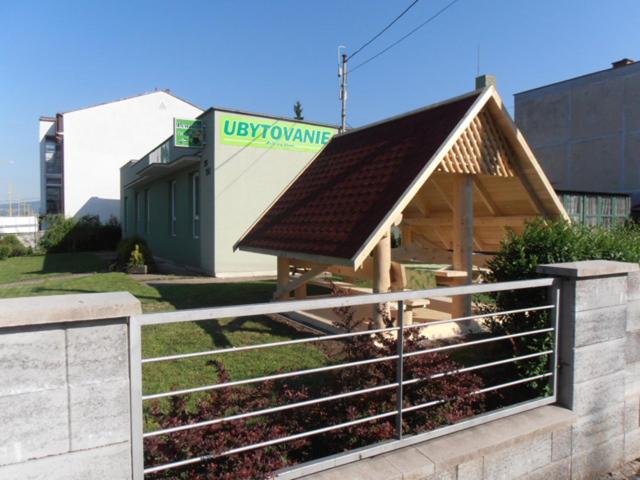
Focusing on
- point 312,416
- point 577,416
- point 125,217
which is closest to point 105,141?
point 125,217

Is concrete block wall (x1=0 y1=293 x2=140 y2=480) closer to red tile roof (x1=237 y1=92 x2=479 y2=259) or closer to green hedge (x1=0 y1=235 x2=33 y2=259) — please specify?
red tile roof (x1=237 y1=92 x2=479 y2=259)

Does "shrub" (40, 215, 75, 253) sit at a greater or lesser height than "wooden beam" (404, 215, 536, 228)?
lesser

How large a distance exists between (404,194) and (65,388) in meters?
4.56

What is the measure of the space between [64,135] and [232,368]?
36004mm

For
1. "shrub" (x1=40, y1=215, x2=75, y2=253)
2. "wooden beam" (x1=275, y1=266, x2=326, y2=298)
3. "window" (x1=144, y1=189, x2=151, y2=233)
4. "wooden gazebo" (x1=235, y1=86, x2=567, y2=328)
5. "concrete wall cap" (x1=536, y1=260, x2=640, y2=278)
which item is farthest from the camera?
"shrub" (x1=40, y1=215, x2=75, y2=253)

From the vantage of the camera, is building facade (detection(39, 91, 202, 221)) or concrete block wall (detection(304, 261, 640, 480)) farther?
building facade (detection(39, 91, 202, 221))

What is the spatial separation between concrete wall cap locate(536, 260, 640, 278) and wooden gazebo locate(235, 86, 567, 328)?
222 centimetres

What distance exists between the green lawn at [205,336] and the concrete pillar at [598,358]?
273 centimetres

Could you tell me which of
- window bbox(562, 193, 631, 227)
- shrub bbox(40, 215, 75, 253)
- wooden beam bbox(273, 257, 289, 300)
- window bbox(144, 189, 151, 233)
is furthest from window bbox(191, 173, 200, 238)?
shrub bbox(40, 215, 75, 253)

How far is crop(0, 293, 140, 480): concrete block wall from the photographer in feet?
6.66

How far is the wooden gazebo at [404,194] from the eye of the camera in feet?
20.8

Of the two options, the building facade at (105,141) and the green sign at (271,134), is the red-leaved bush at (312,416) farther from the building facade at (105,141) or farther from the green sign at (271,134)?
the building facade at (105,141)

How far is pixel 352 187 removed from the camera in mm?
7480

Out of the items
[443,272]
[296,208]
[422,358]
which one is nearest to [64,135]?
[296,208]
